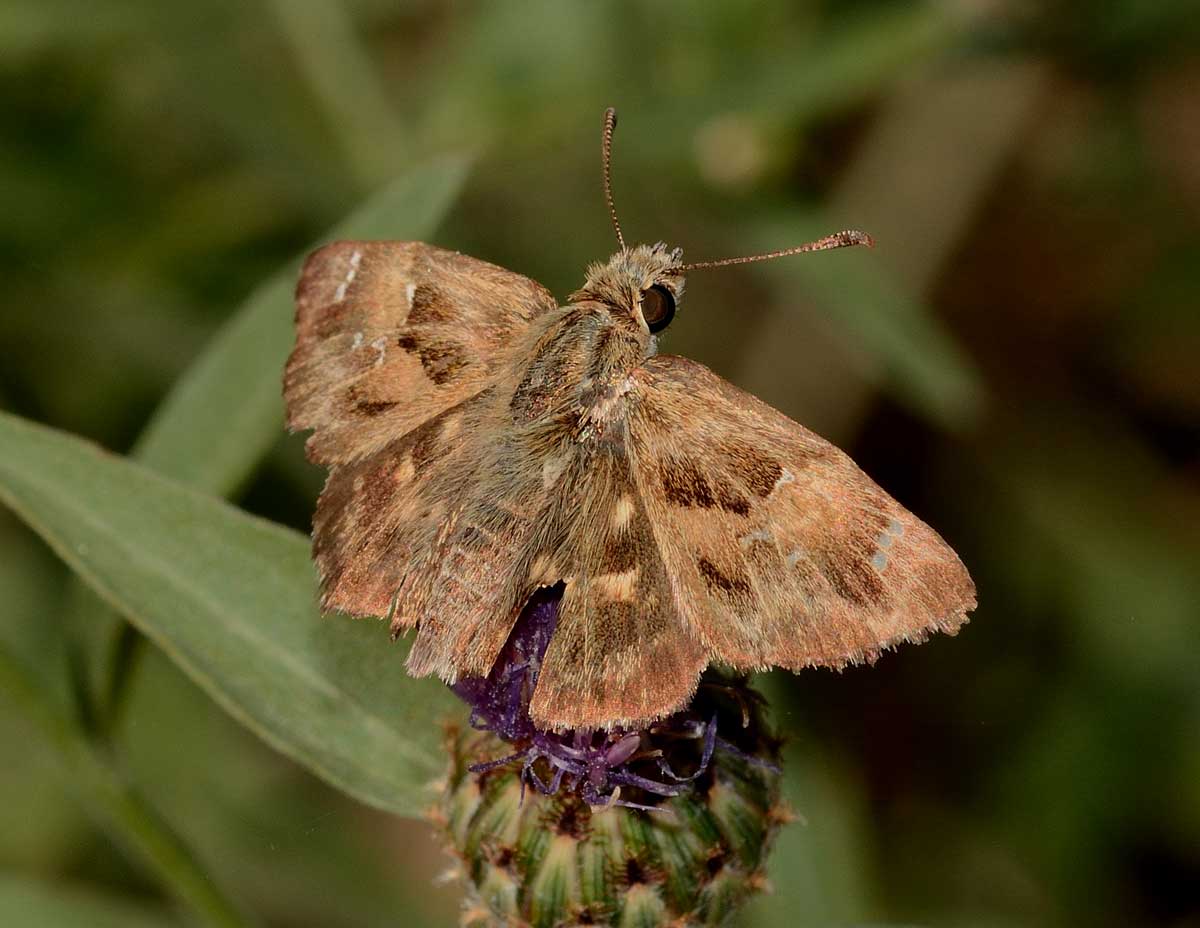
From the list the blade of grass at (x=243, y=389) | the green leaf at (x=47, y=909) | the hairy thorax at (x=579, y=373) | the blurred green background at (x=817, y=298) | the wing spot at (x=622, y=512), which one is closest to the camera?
the wing spot at (x=622, y=512)

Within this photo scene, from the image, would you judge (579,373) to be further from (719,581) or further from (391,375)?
(719,581)

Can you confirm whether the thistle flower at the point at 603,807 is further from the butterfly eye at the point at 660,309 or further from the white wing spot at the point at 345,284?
the white wing spot at the point at 345,284

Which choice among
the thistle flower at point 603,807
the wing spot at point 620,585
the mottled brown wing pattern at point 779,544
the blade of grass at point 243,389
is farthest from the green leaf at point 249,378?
the wing spot at point 620,585

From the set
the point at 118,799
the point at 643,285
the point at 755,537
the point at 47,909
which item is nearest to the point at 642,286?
the point at 643,285

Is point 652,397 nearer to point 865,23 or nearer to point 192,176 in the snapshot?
point 865,23

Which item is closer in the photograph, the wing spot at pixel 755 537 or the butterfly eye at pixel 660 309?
the wing spot at pixel 755 537

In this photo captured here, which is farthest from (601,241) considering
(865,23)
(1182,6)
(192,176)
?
(1182,6)
